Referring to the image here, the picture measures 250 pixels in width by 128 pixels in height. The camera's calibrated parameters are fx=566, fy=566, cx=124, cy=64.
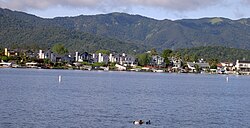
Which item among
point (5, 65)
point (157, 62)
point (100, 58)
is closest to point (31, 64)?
point (5, 65)

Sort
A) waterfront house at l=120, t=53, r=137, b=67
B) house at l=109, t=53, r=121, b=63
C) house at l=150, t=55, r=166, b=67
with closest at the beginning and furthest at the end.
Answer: waterfront house at l=120, t=53, r=137, b=67 → house at l=150, t=55, r=166, b=67 → house at l=109, t=53, r=121, b=63

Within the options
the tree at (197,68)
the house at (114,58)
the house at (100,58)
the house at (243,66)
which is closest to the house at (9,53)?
the house at (100,58)

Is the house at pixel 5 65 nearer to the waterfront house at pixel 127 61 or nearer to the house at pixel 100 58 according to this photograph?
the house at pixel 100 58

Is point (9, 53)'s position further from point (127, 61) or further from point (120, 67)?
point (127, 61)

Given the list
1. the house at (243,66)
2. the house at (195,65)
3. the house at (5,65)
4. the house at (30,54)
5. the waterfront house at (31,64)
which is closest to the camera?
the house at (5,65)

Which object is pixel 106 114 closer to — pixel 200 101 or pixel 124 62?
pixel 200 101

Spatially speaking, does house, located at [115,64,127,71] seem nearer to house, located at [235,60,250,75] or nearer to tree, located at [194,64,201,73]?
tree, located at [194,64,201,73]

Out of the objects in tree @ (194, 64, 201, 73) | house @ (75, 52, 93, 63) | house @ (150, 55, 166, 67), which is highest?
house @ (75, 52, 93, 63)

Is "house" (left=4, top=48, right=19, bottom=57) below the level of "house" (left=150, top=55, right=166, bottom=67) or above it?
above

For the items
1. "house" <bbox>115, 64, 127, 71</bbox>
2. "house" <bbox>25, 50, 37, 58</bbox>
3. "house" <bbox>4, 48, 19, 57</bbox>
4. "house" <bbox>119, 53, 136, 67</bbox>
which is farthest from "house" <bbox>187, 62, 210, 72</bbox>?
"house" <bbox>4, 48, 19, 57</bbox>

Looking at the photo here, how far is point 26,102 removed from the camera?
39250 millimetres

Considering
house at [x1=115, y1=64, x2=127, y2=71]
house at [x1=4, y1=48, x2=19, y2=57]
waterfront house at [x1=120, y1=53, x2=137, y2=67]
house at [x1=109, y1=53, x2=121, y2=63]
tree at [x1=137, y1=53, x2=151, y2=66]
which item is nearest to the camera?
house at [x1=4, y1=48, x2=19, y2=57]

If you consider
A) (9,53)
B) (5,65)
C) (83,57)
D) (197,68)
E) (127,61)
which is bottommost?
(197,68)

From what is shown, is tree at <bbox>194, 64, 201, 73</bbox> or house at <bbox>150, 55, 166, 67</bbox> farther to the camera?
house at <bbox>150, 55, 166, 67</bbox>
